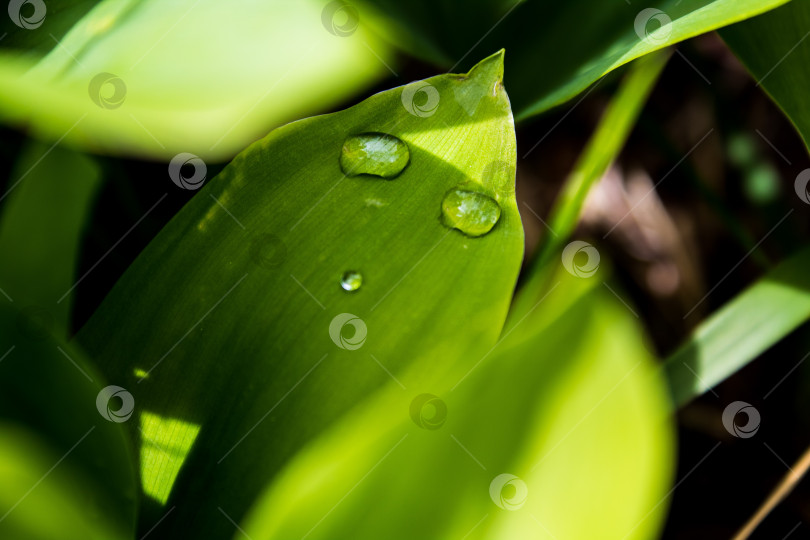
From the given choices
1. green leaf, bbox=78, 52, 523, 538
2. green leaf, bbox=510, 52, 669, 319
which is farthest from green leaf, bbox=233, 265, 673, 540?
green leaf, bbox=510, 52, 669, 319

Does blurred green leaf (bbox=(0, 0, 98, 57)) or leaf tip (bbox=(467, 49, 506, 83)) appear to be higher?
leaf tip (bbox=(467, 49, 506, 83))

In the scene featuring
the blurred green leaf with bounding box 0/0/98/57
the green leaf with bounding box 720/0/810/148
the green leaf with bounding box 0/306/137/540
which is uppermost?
the green leaf with bounding box 720/0/810/148

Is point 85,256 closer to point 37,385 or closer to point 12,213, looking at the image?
point 12,213

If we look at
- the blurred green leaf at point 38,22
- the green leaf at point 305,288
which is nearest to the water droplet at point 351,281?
the green leaf at point 305,288

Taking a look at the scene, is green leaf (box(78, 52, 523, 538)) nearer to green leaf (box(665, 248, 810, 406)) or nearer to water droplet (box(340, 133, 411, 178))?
water droplet (box(340, 133, 411, 178))

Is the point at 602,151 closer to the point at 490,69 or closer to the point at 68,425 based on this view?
the point at 490,69

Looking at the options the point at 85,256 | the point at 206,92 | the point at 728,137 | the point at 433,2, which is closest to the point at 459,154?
the point at 206,92
